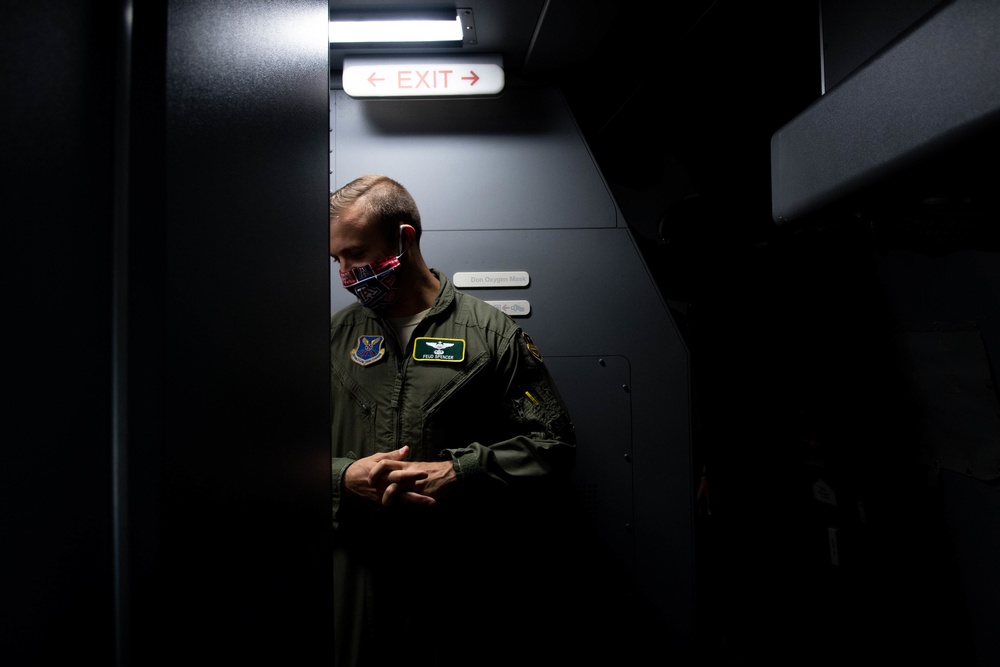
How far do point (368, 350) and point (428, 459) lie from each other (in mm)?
392

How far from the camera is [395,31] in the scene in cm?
199

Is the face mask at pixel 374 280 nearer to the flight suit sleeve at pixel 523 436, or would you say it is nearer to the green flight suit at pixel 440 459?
the green flight suit at pixel 440 459

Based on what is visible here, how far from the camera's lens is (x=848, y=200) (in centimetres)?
74

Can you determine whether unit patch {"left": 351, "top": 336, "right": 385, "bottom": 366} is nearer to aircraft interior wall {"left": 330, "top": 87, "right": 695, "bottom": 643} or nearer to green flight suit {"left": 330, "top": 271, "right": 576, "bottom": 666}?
green flight suit {"left": 330, "top": 271, "right": 576, "bottom": 666}

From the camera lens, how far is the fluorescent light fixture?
1963 mm

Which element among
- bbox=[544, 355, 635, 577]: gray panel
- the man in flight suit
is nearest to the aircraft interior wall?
bbox=[544, 355, 635, 577]: gray panel

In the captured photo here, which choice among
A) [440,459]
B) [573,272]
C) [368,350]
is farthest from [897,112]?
[573,272]

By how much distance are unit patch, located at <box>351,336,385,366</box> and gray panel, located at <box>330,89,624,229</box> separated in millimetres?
623

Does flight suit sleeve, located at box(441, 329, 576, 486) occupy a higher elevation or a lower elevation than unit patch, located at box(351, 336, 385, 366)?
lower

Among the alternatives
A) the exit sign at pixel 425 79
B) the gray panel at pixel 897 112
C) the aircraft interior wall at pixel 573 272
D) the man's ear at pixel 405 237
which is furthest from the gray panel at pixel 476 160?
the gray panel at pixel 897 112

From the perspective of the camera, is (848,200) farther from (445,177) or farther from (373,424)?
(445,177)

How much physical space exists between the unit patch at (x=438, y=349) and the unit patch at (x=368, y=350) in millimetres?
117

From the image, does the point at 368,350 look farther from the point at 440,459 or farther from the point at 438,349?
the point at 440,459

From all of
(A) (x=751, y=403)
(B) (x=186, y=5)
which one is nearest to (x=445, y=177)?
(A) (x=751, y=403)
